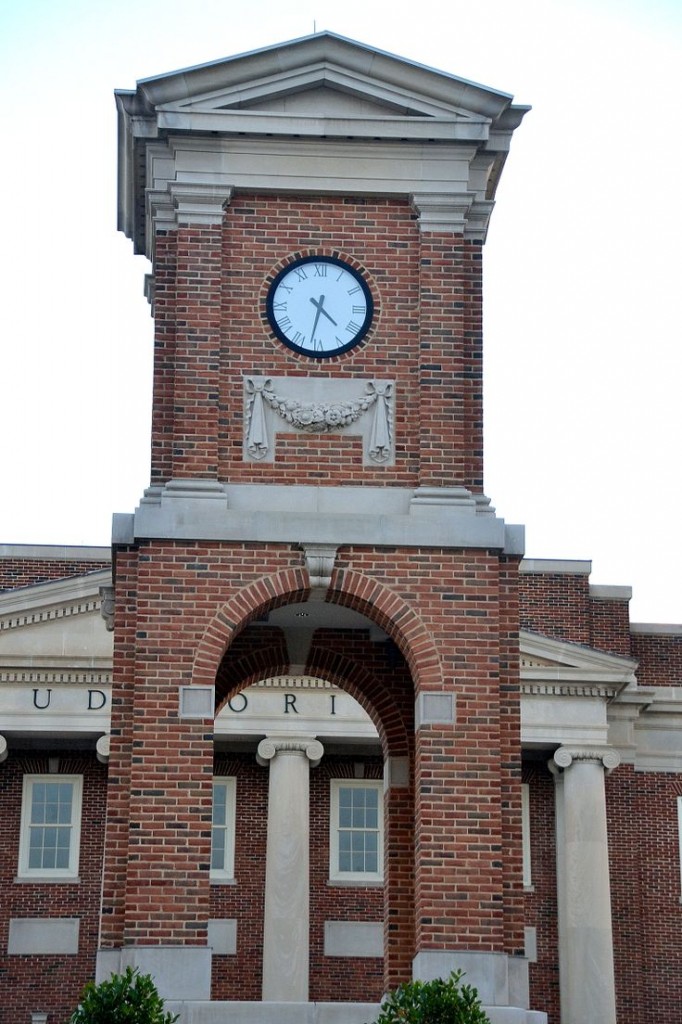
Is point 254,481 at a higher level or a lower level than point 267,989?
higher

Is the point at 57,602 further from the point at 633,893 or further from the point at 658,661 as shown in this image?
the point at 633,893

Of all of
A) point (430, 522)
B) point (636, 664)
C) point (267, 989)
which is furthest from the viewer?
point (636, 664)

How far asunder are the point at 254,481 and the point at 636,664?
2034cm

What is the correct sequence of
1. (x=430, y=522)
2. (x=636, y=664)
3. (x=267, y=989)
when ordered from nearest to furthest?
(x=430, y=522) < (x=267, y=989) < (x=636, y=664)

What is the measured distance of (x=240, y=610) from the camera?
20.4m

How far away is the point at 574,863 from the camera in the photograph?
38.8m

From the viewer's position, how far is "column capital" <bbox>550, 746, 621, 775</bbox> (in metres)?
39.6

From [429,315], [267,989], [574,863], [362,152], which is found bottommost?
[267,989]

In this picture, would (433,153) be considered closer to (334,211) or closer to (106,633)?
(334,211)

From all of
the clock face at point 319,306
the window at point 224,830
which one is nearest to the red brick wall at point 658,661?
the window at point 224,830

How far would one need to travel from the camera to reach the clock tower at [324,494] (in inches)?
777

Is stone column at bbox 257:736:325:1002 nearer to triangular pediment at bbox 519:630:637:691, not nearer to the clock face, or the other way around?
triangular pediment at bbox 519:630:637:691

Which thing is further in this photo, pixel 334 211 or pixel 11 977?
pixel 11 977

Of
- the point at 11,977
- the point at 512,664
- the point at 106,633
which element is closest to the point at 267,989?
the point at 11,977
